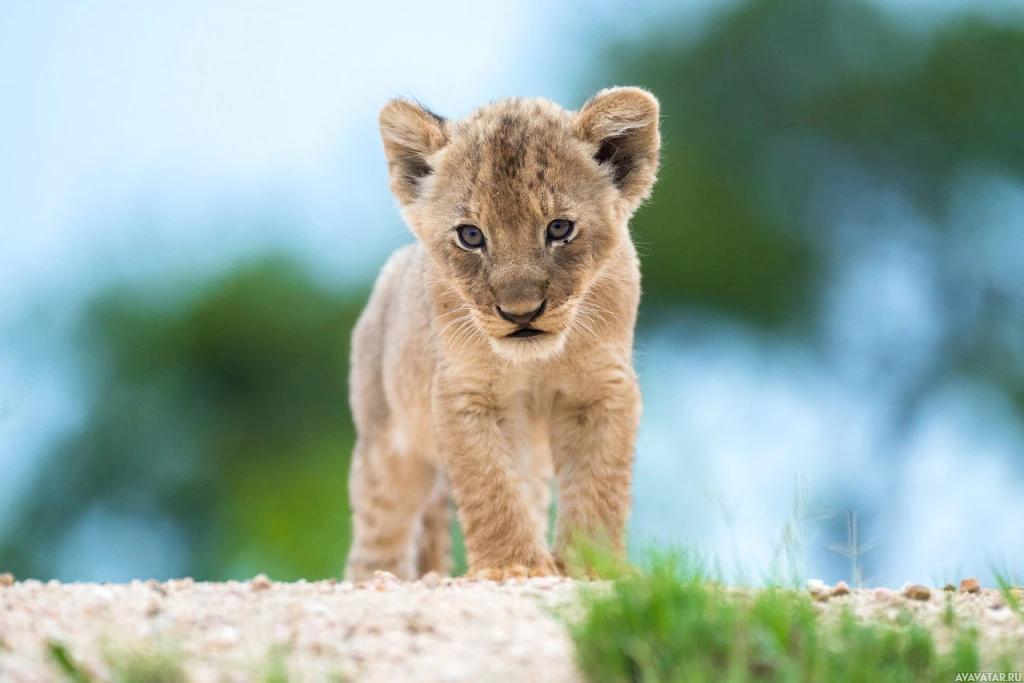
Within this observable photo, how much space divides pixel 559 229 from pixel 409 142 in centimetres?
108

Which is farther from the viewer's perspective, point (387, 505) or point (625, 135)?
point (387, 505)

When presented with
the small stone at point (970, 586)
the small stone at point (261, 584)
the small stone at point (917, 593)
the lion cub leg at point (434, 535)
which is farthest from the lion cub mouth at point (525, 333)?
the lion cub leg at point (434, 535)

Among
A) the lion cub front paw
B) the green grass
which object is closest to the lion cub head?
the lion cub front paw

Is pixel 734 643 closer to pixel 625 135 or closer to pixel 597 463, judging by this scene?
pixel 597 463

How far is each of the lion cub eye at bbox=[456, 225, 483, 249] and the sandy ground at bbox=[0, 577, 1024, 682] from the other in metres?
1.57

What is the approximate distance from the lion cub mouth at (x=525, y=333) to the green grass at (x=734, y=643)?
1816 millimetres

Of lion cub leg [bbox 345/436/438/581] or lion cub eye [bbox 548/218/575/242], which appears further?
lion cub leg [bbox 345/436/438/581]

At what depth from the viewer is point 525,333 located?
546cm

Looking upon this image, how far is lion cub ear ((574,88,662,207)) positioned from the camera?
588 cm

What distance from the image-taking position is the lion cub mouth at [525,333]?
17.9 feet

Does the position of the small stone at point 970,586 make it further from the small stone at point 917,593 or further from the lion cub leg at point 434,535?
the lion cub leg at point 434,535

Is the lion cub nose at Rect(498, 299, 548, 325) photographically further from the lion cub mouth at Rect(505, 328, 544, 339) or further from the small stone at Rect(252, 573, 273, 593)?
the small stone at Rect(252, 573, 273, 593)

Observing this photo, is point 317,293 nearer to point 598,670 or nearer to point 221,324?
point 221,324

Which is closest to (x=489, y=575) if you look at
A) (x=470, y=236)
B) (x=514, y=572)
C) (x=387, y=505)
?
(x=514, y=572)
